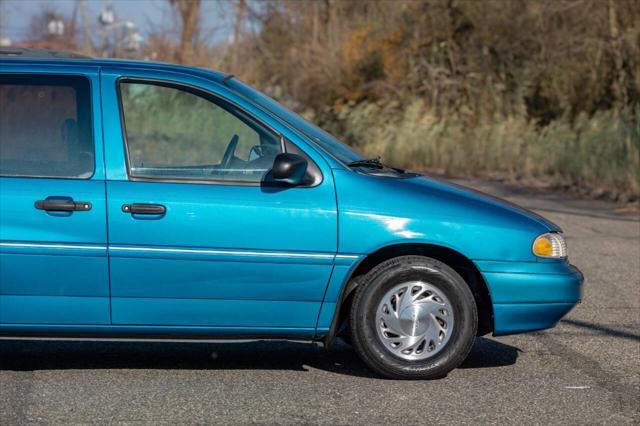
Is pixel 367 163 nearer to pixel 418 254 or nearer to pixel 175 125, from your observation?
pixel 418 254

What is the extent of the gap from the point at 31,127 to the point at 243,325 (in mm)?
1607

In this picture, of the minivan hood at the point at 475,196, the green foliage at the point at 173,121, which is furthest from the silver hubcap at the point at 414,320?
the green foliage at the point at 173,121

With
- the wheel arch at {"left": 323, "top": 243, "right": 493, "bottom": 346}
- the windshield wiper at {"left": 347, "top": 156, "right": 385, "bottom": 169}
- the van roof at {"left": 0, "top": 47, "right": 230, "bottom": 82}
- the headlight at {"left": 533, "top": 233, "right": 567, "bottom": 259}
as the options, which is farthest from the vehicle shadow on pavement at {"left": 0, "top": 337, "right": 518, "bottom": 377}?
the van roof at {"left": 0, "top": 47, "right": 230, "bottom": 82}

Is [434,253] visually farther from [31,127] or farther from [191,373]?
[31,127]

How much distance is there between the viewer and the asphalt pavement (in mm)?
5344

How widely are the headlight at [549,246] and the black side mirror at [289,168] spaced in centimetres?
136

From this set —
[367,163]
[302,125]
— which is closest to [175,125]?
[302,125]

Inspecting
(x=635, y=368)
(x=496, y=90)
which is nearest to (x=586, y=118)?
(x=496, y=90)

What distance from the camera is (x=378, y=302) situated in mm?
5926

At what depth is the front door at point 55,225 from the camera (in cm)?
573

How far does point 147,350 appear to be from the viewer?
6.85 meters

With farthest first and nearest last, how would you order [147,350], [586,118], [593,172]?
[586,118] < [593,172] < [147,350]

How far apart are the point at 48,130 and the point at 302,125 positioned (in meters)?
1.41

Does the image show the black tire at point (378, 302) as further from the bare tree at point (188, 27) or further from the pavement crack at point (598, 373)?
the bare tree at point (188, 27)
